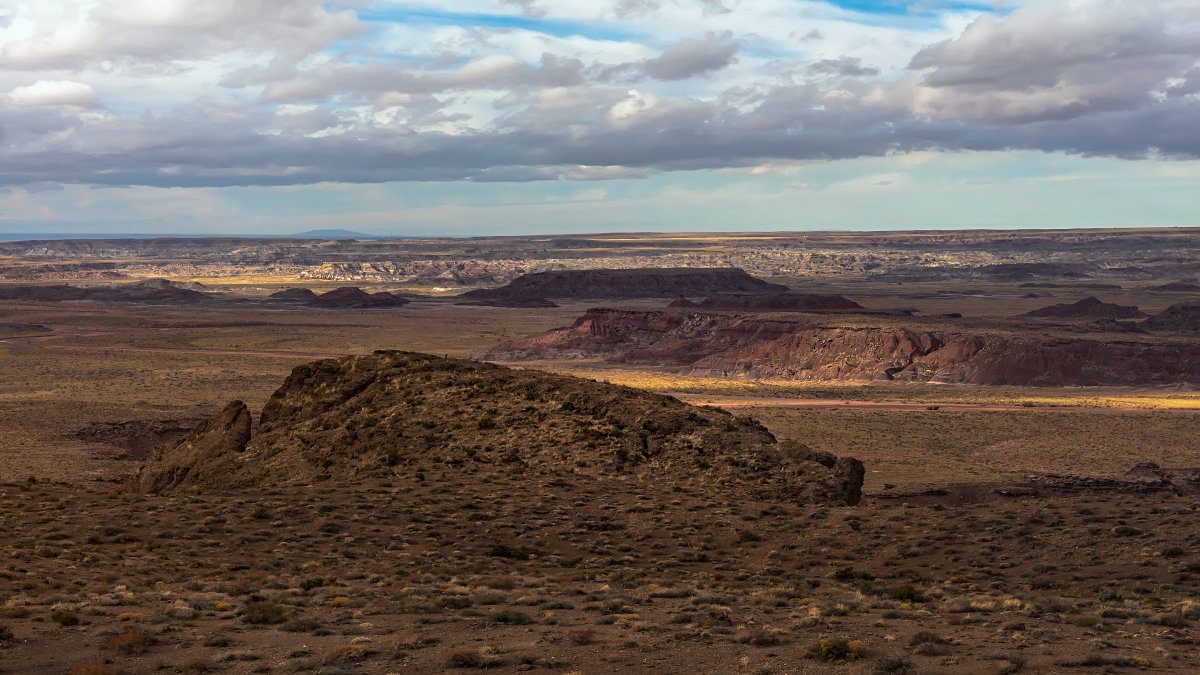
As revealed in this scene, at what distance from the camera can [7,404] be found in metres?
67.8

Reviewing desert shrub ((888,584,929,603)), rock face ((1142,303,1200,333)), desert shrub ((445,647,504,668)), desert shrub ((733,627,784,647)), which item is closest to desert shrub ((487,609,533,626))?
desert shrub ((445,647,504,668))

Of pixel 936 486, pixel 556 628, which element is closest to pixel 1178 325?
pixel 936 486

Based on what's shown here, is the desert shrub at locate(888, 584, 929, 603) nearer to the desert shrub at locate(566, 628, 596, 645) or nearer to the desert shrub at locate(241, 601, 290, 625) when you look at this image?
the desert shrub at locate(566, 628, 596, 645)

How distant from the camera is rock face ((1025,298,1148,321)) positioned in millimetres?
148375

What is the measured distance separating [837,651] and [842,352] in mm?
88257

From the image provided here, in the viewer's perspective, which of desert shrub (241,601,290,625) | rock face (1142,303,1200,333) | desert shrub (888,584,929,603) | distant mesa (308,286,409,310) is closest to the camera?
desert shrub (241,601,290,625)

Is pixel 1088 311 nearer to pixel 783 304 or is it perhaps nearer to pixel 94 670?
pixel 783 304

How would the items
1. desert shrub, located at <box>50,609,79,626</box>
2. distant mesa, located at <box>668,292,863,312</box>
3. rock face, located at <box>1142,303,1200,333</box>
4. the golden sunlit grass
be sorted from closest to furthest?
desert shrub, located at <box>50,609,79,626</box>, the golden sunlit grass, rock face, located at <box>1142,303,1200,333</box>, distant mesa, located at <box>668,292,863,312</box>

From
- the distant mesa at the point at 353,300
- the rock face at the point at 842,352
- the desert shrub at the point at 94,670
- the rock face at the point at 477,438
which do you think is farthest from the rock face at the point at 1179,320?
the desert shrub at the point at 94,670

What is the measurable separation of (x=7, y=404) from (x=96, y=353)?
42.9 metres

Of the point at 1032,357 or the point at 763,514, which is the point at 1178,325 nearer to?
the point at 1032,357

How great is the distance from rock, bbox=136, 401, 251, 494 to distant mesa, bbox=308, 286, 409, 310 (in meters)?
151

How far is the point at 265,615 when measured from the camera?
1730 centimetres

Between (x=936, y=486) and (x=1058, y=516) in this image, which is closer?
(x=1058, y=516)
